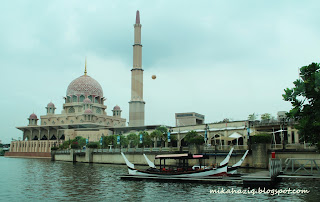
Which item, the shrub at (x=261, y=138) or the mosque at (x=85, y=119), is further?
the mosque at (x=85, y=119)

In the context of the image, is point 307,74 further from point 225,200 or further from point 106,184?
point 106,184

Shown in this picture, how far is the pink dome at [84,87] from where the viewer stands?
132m

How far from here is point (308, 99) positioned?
25.6 m

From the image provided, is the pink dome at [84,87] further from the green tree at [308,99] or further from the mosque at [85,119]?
the green tree at [308,99]

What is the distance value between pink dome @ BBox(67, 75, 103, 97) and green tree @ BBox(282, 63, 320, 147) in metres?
113

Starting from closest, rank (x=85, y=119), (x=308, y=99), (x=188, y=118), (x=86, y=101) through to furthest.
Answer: (x=308, y=99) < (x=188, y=118) < (x=85, y=119) < (x=86, y=101)

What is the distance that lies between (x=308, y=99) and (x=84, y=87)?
114501 millimetres

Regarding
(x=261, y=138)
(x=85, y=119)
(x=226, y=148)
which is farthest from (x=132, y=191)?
(x=85, y=119)

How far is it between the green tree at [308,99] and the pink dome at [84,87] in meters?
113

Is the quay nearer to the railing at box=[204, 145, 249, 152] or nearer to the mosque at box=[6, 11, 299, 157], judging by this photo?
the railing at box=[204, 145, 249, 152]

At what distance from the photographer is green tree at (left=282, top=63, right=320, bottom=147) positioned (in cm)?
2480

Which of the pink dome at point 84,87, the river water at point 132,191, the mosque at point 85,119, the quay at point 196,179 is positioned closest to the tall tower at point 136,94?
the mosque at point 85,119

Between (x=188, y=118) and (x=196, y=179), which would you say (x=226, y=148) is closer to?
(x=196, y=179)

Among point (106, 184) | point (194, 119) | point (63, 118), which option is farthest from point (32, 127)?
point (106, 184)
